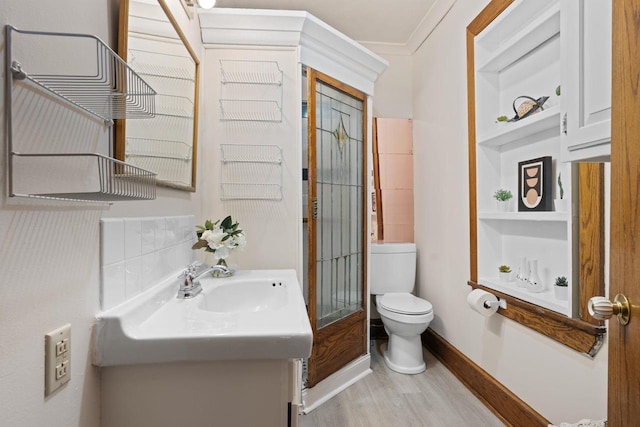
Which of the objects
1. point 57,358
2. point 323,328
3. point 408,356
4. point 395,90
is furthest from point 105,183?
point 395,90

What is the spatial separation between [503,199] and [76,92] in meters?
1.91

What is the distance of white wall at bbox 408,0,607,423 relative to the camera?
1.45 metres

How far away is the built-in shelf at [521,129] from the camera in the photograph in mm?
1476

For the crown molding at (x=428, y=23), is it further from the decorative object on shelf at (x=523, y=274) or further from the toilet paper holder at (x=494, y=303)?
the toilet paper holder at (x=494, y=303)

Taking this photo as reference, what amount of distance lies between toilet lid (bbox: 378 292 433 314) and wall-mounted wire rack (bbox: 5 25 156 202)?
1.86m

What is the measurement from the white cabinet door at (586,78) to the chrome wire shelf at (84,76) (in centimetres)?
112

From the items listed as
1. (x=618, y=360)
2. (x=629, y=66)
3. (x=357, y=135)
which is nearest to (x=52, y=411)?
(x=618, y=360)

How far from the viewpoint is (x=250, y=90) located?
77.0 inches

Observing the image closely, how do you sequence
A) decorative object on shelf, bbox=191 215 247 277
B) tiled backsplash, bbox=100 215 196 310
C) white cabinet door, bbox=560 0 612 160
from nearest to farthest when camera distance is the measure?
1. white cabinet door, bbox=560 0 612 160
2. tiled backsplash, bbox=100 215 196 310
3. decorative object on shelf, bbox=191 215 247 277

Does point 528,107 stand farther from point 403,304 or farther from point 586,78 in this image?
point 403,304

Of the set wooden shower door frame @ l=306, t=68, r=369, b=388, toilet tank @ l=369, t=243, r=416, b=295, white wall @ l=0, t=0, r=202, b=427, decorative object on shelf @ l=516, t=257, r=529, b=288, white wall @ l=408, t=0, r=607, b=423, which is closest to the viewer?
white wall @ l=0, t=0, r=202, b=427

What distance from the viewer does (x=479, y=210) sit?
1.99m

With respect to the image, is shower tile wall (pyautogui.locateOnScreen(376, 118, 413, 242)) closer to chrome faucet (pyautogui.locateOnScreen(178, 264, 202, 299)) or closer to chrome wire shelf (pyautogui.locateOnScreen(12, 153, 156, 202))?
chrome faucet (pyautogui.locateOnScreen(178, 264, 202, 299))

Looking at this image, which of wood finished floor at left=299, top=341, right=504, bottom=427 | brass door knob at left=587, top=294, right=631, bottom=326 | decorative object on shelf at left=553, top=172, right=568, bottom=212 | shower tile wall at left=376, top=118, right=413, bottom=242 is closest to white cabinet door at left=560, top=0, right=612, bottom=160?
brass door knob at left=587, top=294, right=631, bottom=326
